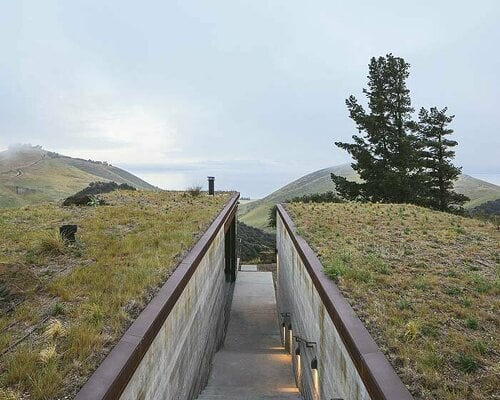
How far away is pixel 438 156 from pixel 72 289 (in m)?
25.3

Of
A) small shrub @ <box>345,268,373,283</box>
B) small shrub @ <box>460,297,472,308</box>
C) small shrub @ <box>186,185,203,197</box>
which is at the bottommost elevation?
small shrub @ <box>460,297,472,308</box>

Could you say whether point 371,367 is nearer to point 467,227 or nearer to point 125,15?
point 467,227

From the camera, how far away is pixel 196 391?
671 centimetres

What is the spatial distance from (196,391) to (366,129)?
20.7 m

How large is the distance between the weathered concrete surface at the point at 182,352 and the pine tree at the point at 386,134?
17.6 m

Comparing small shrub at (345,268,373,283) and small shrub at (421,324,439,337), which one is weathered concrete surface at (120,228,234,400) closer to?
small shrub at (345,268,373,283)

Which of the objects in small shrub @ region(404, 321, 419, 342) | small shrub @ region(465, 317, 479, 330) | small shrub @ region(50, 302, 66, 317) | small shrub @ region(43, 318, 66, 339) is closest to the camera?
small shrub @ region(43, 318, 66, 339)

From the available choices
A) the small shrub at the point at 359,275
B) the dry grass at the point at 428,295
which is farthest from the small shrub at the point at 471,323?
the small shrub at the point at 359,275

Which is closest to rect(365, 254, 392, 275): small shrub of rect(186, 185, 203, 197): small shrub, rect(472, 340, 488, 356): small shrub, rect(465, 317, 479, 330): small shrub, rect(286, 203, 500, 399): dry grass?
rect(286, 203, 500, 399): dry grass

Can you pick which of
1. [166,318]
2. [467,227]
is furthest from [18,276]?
[467,227]

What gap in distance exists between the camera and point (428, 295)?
4898mm

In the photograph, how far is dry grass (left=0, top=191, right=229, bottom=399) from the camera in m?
3.01

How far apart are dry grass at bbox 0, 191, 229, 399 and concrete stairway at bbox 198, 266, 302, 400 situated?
3164 millimetres

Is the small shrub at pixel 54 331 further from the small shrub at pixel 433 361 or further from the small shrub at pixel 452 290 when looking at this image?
the small shrub at pixel 452 290
